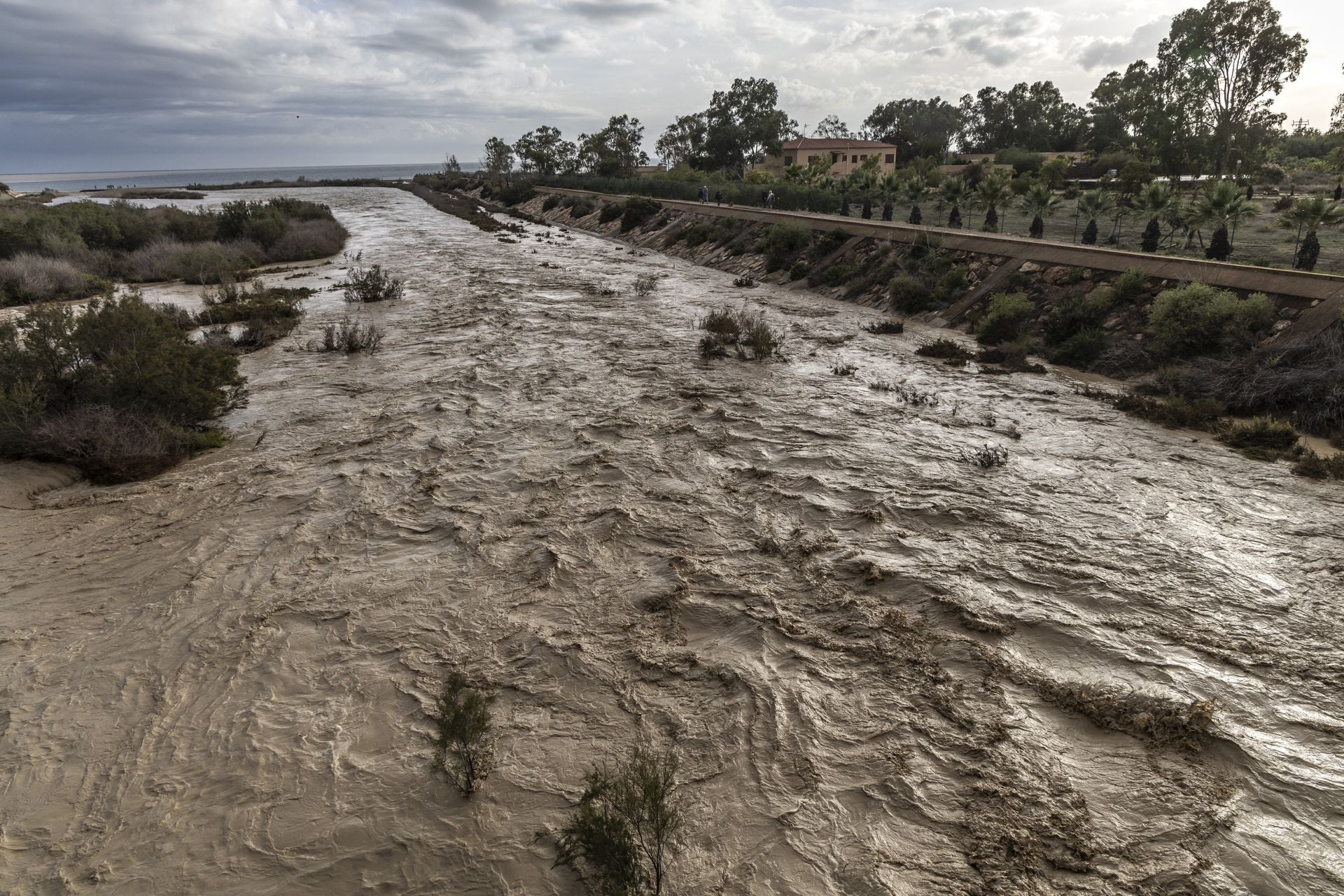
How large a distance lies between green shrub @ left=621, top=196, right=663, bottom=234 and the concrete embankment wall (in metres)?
17.8

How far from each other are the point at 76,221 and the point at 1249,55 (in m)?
68.2

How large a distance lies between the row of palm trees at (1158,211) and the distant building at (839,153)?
45.0m

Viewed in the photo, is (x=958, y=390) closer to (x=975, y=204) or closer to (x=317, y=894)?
(x=317, y=894)

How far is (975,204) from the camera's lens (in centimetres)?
3575

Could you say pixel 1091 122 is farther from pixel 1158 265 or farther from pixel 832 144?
pixel 1158 265

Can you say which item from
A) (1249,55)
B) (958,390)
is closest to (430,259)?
(958,390)

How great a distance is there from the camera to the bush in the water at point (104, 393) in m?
9.38

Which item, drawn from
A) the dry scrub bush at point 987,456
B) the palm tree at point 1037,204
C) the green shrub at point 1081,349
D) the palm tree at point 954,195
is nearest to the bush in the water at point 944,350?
the green shrub at point 1081,349

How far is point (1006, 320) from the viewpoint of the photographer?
1762 cm

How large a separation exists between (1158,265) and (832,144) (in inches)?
3006

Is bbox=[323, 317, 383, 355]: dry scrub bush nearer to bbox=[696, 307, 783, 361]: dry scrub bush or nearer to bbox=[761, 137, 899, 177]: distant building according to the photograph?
bbox=[696, 307, 783, 361]: dry scrub bush

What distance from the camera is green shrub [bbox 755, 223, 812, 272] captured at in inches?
1115

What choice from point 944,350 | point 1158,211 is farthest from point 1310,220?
point 944,350

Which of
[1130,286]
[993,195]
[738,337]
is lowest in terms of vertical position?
[738,337]
